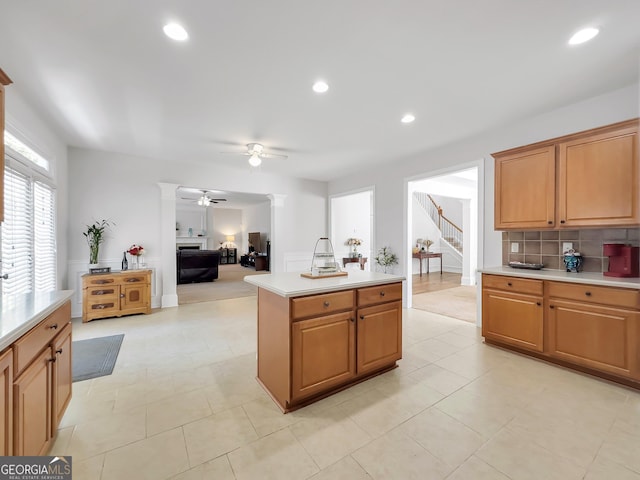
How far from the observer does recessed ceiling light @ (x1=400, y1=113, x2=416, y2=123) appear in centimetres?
327

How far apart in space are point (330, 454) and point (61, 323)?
1.82 m

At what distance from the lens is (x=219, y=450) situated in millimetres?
1621

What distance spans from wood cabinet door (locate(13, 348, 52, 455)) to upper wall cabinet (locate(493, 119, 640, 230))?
13.7 ft

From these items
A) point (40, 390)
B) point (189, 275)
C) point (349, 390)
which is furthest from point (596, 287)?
point (189, 275)

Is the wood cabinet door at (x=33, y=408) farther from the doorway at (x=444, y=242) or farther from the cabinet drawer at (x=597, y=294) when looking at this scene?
the doorway at (x=444, y=242)

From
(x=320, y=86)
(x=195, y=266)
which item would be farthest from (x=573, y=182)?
(x=195, y=266)

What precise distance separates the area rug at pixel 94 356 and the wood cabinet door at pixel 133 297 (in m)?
0.93

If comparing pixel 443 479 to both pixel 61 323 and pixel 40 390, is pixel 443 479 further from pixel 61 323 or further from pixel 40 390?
pixel 61 323

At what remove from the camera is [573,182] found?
273 centimetres

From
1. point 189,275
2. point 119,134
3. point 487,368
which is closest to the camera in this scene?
point 487,368

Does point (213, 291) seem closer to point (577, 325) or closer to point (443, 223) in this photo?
point (577, 325)

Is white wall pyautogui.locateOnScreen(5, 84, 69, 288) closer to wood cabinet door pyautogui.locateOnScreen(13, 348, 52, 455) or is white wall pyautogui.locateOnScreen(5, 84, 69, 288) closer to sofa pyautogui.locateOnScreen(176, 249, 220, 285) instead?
wood cabinet door pyautogui.locateOnScreen(13, 348, 52, 455)

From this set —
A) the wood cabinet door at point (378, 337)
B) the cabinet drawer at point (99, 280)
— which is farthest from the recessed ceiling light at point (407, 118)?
the cabinet drawer at point (99, 280)

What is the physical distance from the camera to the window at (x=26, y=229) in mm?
2596
